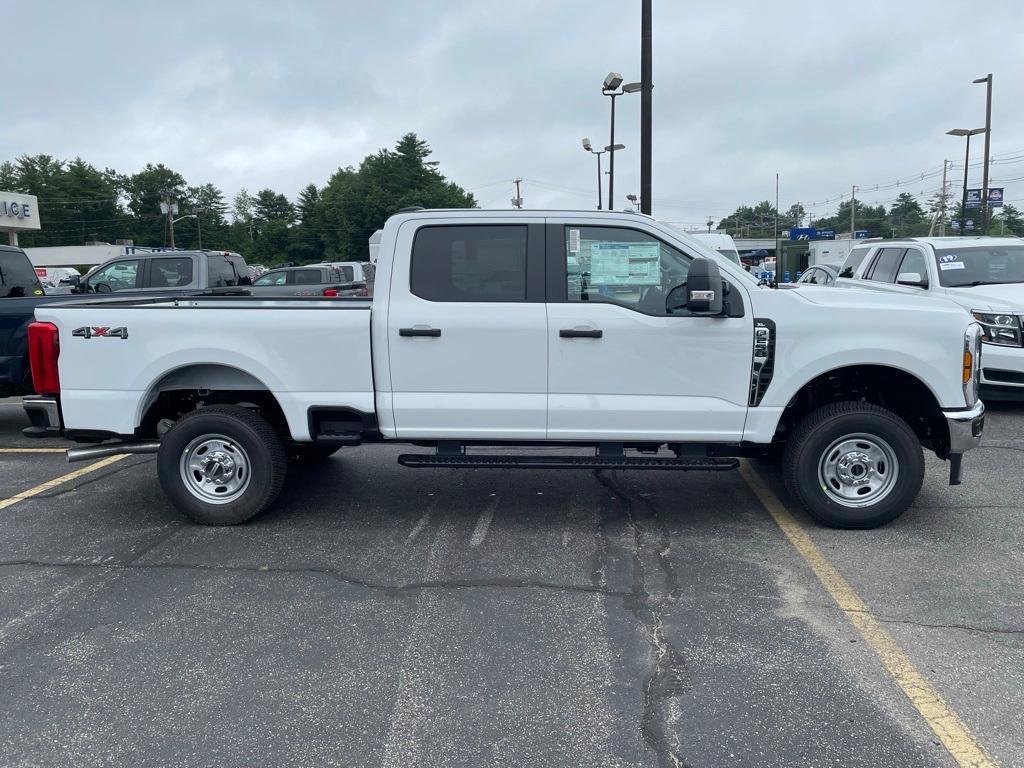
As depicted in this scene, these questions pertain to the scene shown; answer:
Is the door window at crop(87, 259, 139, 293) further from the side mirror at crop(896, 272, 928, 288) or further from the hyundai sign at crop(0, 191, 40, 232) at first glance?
the hyundai sign at crop(0, 191, 40, 232)

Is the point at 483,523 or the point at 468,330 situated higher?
the point at 468,330

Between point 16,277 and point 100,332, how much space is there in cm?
544

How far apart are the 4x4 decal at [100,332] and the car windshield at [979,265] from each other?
8.96m

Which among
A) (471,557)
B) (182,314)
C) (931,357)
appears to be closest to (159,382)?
(182,314)

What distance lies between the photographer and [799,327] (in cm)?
523

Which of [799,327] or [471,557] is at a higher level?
[799,327]

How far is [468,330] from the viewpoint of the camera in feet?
17.5

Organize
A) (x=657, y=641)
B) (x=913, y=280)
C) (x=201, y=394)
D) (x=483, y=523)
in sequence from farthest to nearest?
(x=913, y=280)
(x=201, y=394)
(x=483, y=523)
(x=657, y=641)

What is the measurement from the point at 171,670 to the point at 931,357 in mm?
4644

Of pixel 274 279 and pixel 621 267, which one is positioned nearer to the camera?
pixel 621 267

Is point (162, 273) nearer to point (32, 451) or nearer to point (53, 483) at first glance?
point (32, 451)

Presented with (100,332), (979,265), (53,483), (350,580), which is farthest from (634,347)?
(979,265)

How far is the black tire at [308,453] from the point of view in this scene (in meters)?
6.38

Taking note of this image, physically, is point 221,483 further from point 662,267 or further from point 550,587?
point 662,267
